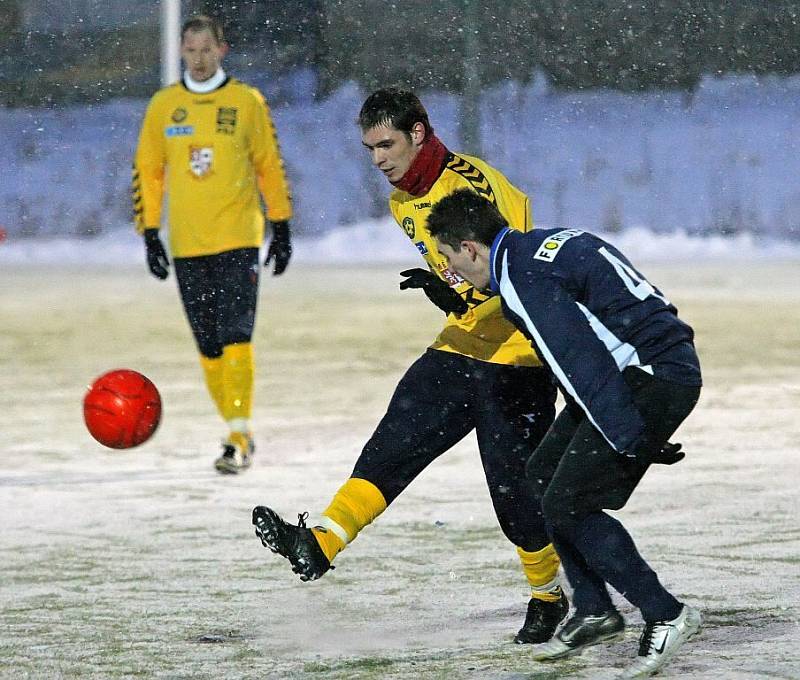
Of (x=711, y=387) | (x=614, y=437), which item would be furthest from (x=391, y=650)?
(x=711, y=387)

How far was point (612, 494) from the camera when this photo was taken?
4.27m

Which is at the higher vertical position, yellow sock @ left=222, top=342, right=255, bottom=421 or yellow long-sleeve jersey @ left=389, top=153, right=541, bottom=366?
yellow long-sleeve jersey @ left=389, top=153, right=541, bottom=366

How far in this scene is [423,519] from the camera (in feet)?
22.2

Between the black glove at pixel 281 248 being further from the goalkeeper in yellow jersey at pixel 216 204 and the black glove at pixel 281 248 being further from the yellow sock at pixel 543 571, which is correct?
the yellow sock at pixel 543 571

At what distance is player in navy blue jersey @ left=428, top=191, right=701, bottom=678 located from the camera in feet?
13.5

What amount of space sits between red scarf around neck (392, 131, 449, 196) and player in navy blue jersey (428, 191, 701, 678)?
0.48 m

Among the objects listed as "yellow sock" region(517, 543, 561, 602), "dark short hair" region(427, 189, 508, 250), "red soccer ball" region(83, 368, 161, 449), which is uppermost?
"dark short hair" region(427, 189, 508, 250)

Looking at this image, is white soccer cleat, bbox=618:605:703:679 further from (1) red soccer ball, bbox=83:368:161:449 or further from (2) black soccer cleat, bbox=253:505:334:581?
(1) red soccer ball, bbox=83:368:161:449

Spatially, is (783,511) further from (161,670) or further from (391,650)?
(161,670)

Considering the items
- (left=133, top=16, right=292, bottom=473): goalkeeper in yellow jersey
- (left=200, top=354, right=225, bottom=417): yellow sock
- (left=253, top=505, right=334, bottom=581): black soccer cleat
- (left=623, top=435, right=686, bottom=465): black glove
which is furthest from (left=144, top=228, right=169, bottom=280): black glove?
(left=623, top=435, right=686, bottom=465): black glove

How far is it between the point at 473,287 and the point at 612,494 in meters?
0.87

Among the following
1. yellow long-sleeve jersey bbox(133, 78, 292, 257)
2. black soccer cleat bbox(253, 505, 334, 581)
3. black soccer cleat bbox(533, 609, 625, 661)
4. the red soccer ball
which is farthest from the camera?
yellow long-sleeve jersey bbox(133, 78, 292, 257)

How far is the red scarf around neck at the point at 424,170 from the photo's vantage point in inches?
190

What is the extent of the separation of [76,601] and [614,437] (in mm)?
2231
